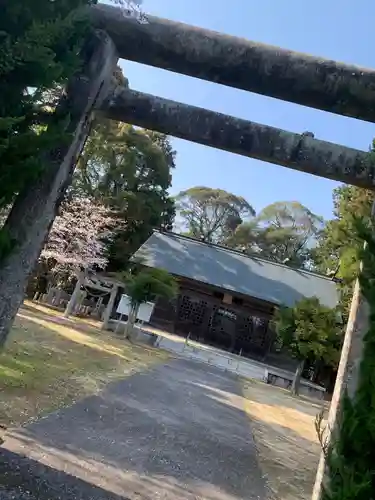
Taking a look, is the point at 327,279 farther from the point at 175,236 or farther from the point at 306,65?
the point at 306,65

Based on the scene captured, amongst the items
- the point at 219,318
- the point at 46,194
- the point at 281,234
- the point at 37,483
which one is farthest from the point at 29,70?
the point at 281,234

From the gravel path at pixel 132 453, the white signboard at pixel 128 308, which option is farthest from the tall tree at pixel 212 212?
the gravel path at pixel 132 453

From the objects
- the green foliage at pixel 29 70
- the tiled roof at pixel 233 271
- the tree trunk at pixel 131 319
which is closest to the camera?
the green foliage at pixel 29 70

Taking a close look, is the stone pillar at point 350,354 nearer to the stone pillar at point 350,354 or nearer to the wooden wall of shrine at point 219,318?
the stone pillar at point 350,354

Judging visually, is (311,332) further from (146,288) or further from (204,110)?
(204,110)

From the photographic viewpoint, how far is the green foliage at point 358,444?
1.99m

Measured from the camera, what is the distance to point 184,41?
321 centimetres

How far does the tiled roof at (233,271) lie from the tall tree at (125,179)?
1342mm

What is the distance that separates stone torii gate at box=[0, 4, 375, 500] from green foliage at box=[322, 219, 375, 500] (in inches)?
28.0

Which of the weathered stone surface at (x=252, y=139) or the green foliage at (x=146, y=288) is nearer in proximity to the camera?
the weathered stone surface at (x=252, y=139)

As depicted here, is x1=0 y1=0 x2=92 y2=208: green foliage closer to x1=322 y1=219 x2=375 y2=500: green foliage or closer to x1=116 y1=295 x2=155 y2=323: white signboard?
x1=322 y1=219 x2=375 y2=500: green foliage

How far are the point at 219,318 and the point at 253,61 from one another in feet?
75.6

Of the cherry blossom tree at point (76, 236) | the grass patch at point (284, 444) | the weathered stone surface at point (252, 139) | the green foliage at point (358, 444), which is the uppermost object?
the cherry blossom tree at point (76, 236)

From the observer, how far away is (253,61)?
320 cm
